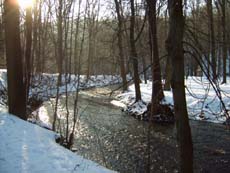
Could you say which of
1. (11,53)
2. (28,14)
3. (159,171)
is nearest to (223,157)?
(159,171)

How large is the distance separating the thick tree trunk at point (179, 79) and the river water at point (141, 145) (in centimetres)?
334

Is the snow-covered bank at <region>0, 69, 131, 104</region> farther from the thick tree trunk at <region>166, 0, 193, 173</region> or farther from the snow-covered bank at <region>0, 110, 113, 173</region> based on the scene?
the thick tree trunk at <region>166, 0, 193, 173</region>

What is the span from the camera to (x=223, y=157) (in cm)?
951

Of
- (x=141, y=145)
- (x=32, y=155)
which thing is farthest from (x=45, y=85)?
(x=32, y=155)

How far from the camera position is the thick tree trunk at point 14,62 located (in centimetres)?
916

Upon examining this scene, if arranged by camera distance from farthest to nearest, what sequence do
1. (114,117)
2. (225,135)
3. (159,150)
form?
(114,117)
(225,135)
(159,150)

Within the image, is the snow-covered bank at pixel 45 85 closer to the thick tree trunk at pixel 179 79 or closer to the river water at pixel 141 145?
the river water at pixel 141 145

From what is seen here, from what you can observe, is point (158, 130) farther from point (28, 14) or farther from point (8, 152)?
point (8, 152)

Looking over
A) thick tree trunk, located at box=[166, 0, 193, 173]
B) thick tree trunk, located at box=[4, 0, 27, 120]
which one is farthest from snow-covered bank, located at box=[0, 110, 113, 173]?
thick tree trunk, located at box=[166, 0, 193, 173]

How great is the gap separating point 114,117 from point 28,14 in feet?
22.2

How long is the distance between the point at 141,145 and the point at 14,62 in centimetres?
503

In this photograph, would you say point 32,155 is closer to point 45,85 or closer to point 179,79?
point 179,79

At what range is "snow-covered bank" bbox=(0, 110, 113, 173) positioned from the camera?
5527 millimetres

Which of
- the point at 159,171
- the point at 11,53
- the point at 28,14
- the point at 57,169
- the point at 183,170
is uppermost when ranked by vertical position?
the point at 28,14
